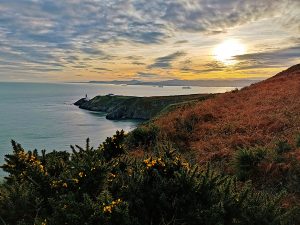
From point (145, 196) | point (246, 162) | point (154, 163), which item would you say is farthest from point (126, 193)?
point (246, 162)

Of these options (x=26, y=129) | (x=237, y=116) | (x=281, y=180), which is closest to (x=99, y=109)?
(x=26, y=129)

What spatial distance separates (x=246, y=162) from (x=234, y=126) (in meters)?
6.72

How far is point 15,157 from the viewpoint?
21.6ft

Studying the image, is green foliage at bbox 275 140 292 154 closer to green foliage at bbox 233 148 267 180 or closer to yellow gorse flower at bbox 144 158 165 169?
green foliage at bbox 233 148 267 180

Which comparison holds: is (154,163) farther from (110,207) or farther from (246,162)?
(246,162)

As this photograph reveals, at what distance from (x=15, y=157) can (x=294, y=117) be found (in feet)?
48.1

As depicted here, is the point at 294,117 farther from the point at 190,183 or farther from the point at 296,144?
the point at 190,183

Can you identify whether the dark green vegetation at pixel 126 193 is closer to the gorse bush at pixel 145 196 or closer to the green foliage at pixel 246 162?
the gorse bush at pixel 145 196

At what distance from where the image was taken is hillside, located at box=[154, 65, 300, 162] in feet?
45.9

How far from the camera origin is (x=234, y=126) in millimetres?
17312

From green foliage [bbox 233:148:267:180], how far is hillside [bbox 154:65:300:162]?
0.91 meters

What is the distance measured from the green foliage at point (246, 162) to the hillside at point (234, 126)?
91 cm

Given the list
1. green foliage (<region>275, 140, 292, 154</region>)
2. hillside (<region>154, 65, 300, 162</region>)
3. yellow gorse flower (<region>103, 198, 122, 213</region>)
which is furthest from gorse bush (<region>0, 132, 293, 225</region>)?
hillside (<region>154, 65, 300, 162</region>)

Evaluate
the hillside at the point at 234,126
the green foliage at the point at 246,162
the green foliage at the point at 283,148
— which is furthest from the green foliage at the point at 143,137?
the green foliage at the point at 283,148
